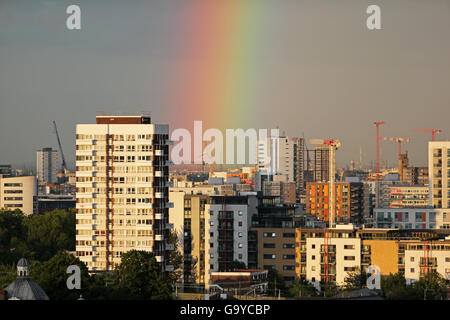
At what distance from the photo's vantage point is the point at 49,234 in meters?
74.6

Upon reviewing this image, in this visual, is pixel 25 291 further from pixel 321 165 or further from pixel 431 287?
pixel 321 165

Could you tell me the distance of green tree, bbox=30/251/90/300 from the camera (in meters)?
44.3

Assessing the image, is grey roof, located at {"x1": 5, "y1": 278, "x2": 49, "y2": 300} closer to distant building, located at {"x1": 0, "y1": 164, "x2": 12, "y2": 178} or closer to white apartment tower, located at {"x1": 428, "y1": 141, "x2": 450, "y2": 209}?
white apartment tower, located at {"x1": 428, "y1": 141, "x2": 450, "y2": 209}

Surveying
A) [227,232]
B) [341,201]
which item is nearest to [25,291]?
[227,232]

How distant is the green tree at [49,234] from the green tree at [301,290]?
50.5ft

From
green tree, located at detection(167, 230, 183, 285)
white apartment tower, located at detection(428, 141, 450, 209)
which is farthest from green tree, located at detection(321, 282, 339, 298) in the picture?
white apartment tower, located at detection(428, 141, 450, 209)

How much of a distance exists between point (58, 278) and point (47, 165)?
4618 inches

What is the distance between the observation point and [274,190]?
142m

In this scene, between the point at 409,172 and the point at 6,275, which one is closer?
the point at 6,275

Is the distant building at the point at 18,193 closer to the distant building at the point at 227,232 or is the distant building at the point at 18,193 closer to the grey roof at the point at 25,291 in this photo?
the distant building at the point at 227,232

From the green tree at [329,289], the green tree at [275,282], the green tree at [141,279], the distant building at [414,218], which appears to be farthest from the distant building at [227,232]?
the distant building at [414,218]

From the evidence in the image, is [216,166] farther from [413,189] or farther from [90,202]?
[90,202]
